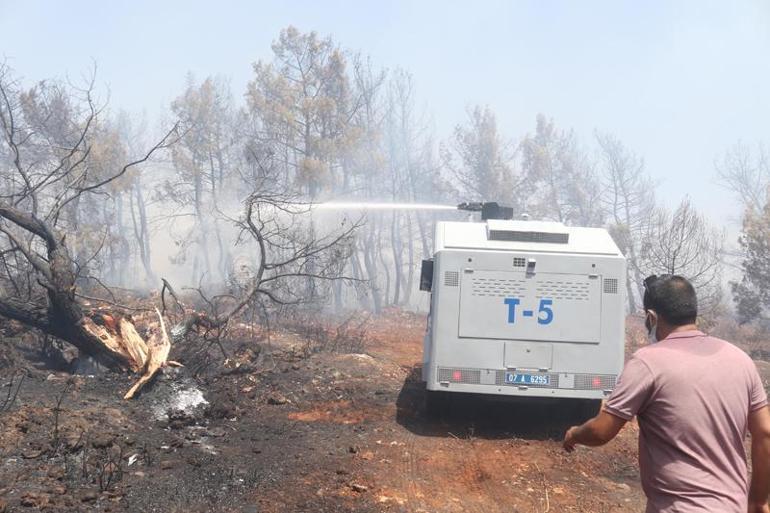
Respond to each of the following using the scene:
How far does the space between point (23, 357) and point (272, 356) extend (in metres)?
4.02

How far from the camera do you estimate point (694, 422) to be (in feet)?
9.64

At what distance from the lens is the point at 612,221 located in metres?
46.9

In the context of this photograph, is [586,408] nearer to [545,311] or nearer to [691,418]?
[545,311]

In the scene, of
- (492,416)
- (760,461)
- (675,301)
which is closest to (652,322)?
(675,301)

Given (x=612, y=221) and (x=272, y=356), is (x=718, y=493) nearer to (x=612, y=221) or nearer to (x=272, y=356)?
(x=272, y=356)

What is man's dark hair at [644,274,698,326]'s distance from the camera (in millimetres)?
3148

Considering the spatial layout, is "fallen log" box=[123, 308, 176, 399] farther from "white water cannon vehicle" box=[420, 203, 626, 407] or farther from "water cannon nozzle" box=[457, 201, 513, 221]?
"water cannon nozzle" box=[457, 201, 513, 221]

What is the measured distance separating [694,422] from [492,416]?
23.7 feet

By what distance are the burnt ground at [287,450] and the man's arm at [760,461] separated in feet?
11.4

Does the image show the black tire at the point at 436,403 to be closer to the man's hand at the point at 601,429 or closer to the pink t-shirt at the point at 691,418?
the man's hand at the point at 601,429

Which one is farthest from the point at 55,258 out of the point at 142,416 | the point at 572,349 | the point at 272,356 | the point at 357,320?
the point at 357,320

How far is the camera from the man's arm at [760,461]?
3037 millimetres

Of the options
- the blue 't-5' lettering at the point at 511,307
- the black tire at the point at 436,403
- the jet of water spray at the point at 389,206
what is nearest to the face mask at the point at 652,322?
the blue 't-5' lettering at the point at 511,307

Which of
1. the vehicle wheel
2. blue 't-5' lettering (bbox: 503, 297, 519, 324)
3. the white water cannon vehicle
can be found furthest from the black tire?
the vehicle wheel
